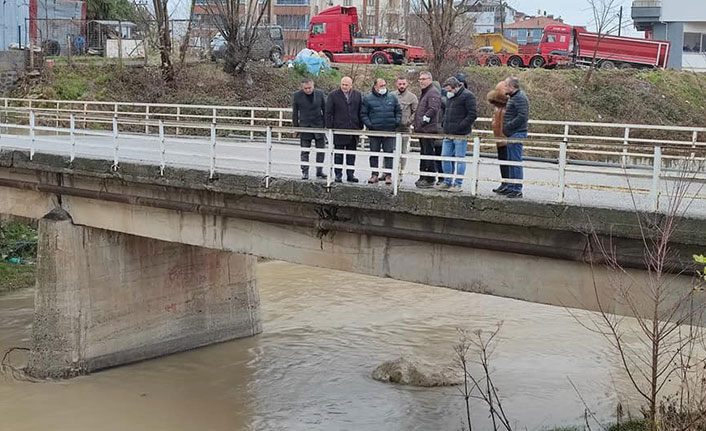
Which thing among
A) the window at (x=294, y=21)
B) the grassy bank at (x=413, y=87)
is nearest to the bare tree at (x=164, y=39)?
the grassy bank at (x=413, y=87)

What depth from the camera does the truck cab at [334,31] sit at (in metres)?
45.8

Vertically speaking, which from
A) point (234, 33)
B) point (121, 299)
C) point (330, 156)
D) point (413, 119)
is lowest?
point (121, 299)

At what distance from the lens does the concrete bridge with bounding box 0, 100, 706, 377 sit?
10.3 meters

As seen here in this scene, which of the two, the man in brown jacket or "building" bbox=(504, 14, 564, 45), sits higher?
"building" bbox=(504, 14, 564, 45)

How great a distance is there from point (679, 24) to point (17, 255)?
48.0 meters

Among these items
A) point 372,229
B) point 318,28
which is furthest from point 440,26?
point 372,229

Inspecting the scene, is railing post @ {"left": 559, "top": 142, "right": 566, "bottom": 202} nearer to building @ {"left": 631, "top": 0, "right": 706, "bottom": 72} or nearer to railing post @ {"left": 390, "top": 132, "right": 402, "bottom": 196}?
railing post @ {"left": 390, "top": 132, "right": 402, "bottom": 196}

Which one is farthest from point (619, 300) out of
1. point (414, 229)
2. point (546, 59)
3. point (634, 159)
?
point (546, 59)

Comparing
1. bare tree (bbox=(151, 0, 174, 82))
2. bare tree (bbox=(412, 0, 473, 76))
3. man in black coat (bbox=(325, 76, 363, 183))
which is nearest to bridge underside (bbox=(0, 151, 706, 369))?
man in black coat (bbox=(325, 76, 363, 183))

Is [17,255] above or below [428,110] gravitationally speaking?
below

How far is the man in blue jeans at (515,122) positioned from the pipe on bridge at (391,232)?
0.74 metres

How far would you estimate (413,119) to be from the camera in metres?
12.8

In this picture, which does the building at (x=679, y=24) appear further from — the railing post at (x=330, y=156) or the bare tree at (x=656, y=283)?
the bare tree at (x=656, y=283)

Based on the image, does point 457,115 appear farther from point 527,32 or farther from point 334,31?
point 527,32
